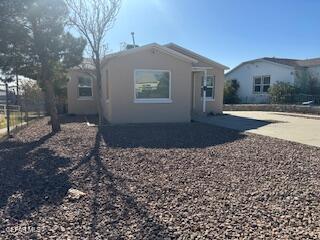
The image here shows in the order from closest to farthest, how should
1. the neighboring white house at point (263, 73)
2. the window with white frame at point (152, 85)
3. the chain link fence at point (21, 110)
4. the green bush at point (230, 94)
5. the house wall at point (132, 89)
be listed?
1. the house wall at point (132, 89)
2. the window with white frame at point (152, 85)
3. the chain link fence at point (21, 110)
4. the neighboring white house at point (263, 73)
5. the green bush at point (230, 94)

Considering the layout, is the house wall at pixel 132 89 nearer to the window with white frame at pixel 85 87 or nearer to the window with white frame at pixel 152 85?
the window with white frame at pixel 152 85

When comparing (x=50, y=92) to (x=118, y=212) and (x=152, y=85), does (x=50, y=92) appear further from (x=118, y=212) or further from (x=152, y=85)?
(x=118, y=212)

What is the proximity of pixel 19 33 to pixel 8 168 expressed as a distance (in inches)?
239

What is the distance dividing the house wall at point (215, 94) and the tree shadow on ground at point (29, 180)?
37.5 feet

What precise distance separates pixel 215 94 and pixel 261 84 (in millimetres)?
10094

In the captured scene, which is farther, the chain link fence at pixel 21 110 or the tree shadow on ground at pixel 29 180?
the chain link fence at pixel 21 110

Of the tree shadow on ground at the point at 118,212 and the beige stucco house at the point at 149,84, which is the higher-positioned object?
the beige stucco house at the point at 149,84

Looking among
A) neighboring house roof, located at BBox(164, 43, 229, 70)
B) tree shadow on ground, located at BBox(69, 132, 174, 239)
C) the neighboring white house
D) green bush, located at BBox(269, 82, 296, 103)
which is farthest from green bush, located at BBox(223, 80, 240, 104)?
tree shadow on ground, located at BBox(69, 132, 174, 239)

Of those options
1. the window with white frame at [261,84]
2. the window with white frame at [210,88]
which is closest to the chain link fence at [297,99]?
the window with white frame at [261,84]

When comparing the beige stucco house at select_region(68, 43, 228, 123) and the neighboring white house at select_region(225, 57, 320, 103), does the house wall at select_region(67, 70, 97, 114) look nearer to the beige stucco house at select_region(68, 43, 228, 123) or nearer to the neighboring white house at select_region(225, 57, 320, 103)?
the beige stucco house at select_region(68, 43, 228, 123)

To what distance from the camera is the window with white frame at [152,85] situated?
14584 millimetres

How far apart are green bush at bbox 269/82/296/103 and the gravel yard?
14.3m

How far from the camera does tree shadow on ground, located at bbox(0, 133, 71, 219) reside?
489cm

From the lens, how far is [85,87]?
20.5 m
